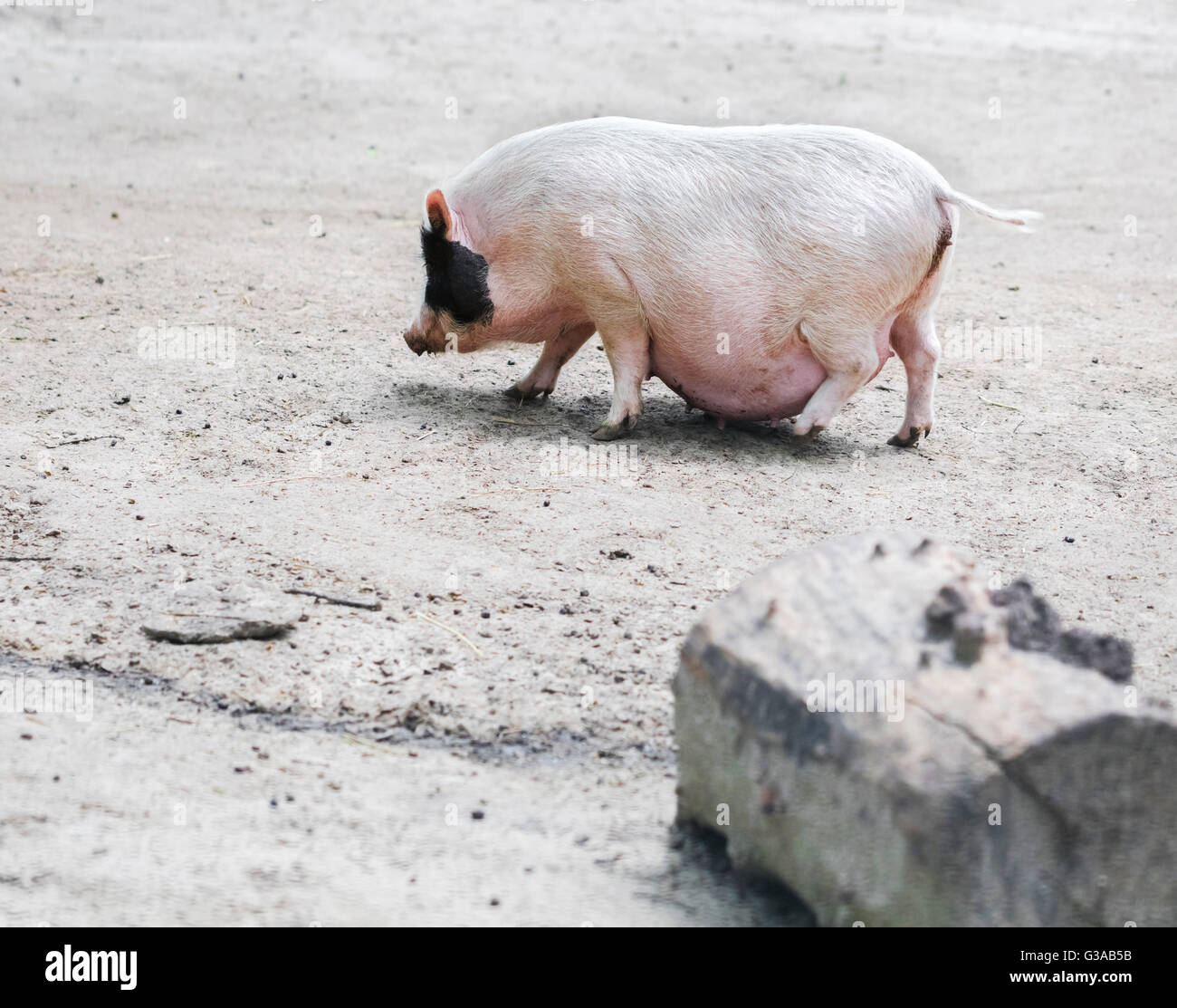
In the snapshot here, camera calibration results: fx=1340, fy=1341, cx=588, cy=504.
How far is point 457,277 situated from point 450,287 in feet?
0.20

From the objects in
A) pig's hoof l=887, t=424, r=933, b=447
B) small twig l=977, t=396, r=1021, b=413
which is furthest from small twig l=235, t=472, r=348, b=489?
small twig l=977, t=396, r=1021, b=413

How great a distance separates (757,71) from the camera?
12.3 meters

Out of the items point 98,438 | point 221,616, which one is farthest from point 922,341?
point 98,438

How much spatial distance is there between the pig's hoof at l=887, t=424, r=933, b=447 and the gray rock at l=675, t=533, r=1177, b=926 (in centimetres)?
281

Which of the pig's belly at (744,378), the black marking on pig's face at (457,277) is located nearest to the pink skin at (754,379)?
the pig's belly at (744,378)

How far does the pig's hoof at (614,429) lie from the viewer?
530 cm

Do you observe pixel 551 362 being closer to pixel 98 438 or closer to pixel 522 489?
pixel 522 489

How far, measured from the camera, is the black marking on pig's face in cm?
525

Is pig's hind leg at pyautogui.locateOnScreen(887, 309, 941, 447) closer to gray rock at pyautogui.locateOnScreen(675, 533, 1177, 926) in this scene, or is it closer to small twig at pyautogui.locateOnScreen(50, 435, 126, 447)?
gray rock at pyautogui.locateOnScreen(675, 533, 1177, 926)

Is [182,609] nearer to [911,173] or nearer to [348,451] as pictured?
[348,451]

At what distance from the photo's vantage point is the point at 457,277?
5285 millimetres

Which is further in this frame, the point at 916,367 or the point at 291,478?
the point at 916,367

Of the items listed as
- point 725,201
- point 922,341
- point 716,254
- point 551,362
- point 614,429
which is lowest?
point 614,429

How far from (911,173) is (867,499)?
4.04ft
